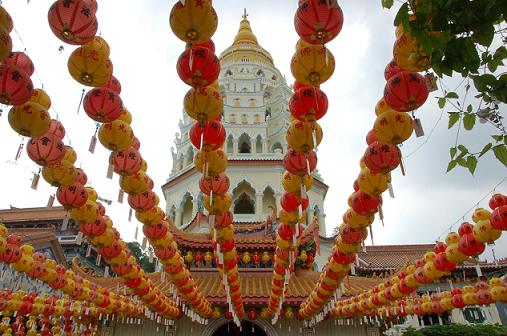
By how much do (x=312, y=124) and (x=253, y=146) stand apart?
592 inches

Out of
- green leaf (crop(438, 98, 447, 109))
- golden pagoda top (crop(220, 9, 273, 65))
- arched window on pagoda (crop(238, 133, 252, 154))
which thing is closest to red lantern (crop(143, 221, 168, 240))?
green leaf (crop(438, 98, 447, 109))

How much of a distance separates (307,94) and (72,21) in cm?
212

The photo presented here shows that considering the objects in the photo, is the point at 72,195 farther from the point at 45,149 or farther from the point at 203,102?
the point at 203,102

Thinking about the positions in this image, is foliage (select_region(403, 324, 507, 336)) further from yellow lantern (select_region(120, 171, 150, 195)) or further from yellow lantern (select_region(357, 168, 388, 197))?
yellow lantern (select_region(120, 171, 150, 195))

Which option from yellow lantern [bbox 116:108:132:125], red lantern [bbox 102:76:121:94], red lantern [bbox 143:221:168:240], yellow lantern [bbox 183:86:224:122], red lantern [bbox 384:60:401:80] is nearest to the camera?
red lantern [bbox 384:60:401:80]

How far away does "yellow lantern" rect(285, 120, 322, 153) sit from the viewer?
384cm

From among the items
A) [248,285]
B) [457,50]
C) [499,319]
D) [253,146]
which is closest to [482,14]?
[457,50]

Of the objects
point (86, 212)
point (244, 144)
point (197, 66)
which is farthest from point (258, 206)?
point (197, 66)

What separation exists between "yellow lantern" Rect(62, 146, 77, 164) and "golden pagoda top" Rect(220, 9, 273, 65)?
19696 millimetres

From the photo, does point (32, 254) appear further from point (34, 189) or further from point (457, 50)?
point (457, 50)

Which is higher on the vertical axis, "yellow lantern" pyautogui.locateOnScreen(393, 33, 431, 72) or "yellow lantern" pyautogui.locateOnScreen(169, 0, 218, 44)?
"yellow lantern" pyautogui.locateOnScreen(169, 0, 218, 44)

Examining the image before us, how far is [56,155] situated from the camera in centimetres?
393

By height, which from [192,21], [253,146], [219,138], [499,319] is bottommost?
[499,319]

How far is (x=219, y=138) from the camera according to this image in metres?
4.03
